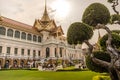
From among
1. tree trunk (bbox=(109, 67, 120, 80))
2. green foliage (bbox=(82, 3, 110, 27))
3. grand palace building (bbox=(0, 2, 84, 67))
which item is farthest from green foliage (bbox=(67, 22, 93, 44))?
grand palace building (bbox=(0, 2, 84, 67))

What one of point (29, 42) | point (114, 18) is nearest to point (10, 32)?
point (29, 42)

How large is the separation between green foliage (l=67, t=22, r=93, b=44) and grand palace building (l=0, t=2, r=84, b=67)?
26904mm

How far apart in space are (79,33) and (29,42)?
35.9m

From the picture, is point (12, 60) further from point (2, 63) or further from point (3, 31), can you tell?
point (3, 31)

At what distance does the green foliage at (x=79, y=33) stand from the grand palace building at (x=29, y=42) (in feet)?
88.3

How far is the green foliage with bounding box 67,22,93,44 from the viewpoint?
1273cm

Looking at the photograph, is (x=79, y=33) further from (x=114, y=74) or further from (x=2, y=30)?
(x=2, y=30)

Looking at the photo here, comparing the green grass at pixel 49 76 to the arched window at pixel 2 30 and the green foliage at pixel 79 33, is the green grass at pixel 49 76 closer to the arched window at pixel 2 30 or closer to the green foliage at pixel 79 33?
the green foliage at pixel 79 33

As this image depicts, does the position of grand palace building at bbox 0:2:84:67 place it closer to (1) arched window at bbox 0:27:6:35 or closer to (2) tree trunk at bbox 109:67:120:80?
(1) arched window at bbox 0:27:6:35

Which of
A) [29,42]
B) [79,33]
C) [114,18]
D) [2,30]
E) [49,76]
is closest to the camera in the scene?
[79,33]

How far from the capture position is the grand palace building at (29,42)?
40625 mm

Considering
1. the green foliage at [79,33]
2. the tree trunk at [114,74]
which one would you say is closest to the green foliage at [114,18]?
the green foliage at [79,33]

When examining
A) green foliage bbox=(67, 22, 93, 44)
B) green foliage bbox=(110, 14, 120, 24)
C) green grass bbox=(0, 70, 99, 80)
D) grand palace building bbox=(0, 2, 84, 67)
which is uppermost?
grand palace building bbox=(0, 2, 84, 67)

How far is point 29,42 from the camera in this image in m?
47.4
